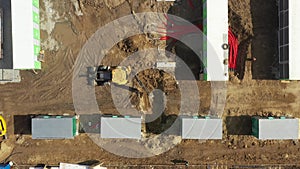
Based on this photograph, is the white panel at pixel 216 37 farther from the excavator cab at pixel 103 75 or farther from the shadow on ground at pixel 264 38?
the excavator cab at pixel 103 75

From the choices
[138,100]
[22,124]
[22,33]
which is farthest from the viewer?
[22,124]

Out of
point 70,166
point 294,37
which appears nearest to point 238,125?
point 294,37

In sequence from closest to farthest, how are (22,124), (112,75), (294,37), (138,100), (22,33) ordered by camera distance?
(294,37) → (22,33) → (112,75) → (138,100) → (22,124)

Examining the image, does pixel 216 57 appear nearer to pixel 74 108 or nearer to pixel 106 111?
pixel 106 111

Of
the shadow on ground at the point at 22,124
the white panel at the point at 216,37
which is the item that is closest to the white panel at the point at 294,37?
the white panel at the point at 216,37

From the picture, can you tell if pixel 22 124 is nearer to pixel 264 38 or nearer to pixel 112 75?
pixel 112 75
